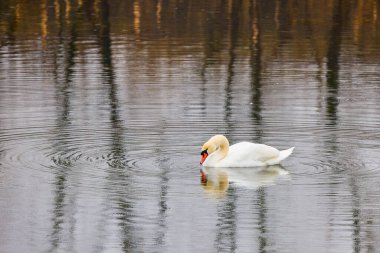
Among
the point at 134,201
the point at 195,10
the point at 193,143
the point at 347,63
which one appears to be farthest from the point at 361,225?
the point at 195,10

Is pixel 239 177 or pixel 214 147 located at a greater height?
pixel 214 147

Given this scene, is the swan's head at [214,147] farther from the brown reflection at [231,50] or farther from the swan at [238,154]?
the brown reflection at [231,50]

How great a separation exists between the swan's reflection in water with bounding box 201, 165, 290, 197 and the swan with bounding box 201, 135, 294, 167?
3.4 inches

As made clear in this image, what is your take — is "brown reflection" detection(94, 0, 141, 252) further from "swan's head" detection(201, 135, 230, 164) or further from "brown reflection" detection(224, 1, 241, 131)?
"brown reflection" detection(224, 1, 241, 131)

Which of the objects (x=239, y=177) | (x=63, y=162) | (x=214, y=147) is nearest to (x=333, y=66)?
(x=214, y=147)

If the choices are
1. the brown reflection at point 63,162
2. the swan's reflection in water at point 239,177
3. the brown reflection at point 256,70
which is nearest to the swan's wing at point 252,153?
the swan's reflection in water at point 239,177

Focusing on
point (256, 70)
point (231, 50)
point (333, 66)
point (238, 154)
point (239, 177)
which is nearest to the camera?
point (239, 177)

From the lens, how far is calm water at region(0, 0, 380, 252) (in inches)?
511

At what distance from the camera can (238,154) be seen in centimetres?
1644

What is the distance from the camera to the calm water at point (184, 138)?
12969 millimetres

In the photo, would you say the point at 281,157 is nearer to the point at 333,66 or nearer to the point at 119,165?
the point at 119,165

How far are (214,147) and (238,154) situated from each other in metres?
0.33

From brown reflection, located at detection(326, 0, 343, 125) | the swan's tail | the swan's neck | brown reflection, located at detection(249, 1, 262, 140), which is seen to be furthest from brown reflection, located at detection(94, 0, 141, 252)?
brown reflection, located at detection(326, 0, 343, 125)

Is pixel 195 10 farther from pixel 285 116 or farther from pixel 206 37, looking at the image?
pixel 285 116
